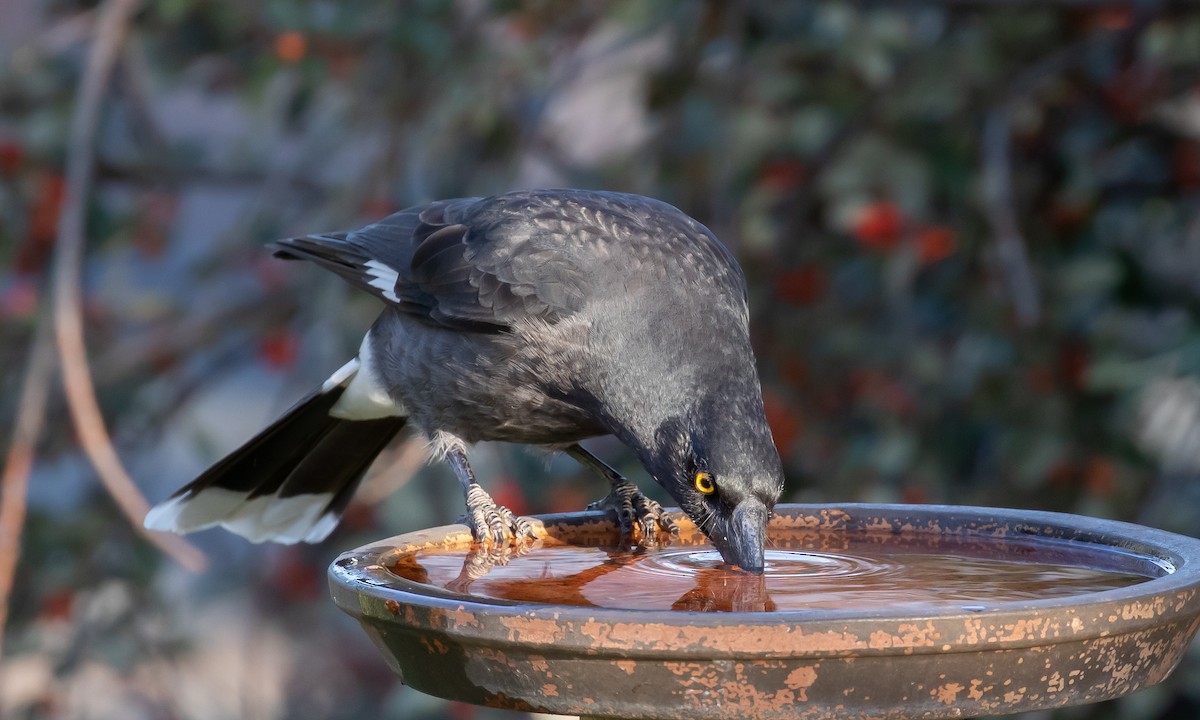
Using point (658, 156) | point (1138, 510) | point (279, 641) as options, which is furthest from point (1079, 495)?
point (279, 641)

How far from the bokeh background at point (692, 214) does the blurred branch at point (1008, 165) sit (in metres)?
0.01

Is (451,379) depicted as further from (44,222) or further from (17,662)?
(17,662)

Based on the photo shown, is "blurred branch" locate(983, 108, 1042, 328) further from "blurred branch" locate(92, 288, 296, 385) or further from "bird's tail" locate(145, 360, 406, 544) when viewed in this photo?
"blurred branch" locate(92, 288, 296, 385)

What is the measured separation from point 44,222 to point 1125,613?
136 inches

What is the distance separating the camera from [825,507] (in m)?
2.67

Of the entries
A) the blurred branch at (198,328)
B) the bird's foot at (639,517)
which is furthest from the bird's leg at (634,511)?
the blurred branch at (198,328)

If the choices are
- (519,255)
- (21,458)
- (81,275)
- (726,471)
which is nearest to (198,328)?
(81,275)

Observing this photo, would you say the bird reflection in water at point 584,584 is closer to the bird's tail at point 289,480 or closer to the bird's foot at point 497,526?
the bird's foot at point 497,526

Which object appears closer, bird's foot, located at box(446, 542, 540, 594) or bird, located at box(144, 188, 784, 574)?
bird's foot, located at box(446, 542, 540, 594)

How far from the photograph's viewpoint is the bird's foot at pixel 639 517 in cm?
275

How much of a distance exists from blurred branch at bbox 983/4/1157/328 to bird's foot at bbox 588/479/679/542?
52.6 inches

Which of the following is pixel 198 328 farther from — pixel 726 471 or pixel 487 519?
pixel 726 471

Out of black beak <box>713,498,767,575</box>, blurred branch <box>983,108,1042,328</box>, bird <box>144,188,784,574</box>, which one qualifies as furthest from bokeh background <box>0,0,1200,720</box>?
black beak <box>713,498,767,575</box>

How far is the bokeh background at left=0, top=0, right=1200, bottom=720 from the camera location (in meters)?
3.90
